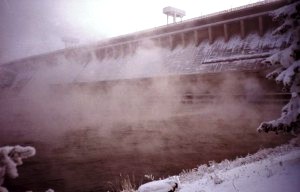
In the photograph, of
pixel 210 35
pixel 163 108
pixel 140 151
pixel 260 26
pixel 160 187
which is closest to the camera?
pixel 160 187

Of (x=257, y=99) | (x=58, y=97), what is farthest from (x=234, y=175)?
(x=58, y=97)

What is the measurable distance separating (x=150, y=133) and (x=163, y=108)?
1395 millimetres

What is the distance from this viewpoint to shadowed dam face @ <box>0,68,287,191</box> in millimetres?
9875

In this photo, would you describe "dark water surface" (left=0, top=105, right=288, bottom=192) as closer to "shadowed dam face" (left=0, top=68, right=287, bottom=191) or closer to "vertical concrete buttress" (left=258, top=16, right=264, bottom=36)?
"shadowed dam face" (left=0, top=68, right=287, bottom=191)

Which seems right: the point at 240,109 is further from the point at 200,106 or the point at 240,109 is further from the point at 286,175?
the point at 286,175

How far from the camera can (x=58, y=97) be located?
69.1 ft

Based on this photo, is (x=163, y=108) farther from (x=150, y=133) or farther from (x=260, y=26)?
(x=260, y=26)

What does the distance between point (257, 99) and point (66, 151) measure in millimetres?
8612

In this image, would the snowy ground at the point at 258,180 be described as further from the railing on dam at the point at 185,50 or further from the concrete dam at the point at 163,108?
the railing on dam at the point at 185,50

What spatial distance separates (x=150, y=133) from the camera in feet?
40.7

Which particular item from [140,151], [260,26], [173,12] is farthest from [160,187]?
[173,12]

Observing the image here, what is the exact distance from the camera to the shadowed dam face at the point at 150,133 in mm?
9875

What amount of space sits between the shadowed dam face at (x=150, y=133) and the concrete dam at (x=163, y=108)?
4cm

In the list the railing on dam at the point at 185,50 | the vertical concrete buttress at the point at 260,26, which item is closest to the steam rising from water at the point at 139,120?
the railing on dam at the point at 185,50
